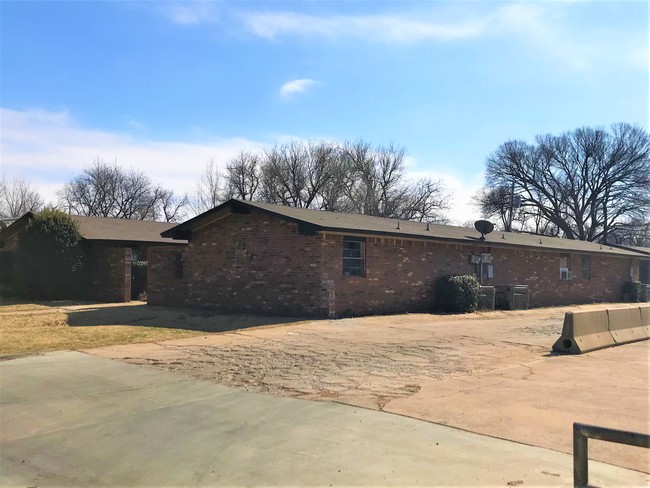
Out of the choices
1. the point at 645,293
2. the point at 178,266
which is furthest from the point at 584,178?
the point at 178,266

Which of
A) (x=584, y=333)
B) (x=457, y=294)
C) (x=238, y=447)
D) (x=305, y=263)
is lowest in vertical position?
(x=238, y=447)

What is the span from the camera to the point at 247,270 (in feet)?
62.0

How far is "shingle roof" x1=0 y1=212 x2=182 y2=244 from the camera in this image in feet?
86.7

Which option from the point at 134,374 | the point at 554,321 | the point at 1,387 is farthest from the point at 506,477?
the point at 554,321

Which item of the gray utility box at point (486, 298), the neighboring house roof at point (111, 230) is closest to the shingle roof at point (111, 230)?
the neighboring house roof at point (111, 230)

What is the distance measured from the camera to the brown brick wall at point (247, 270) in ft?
57.0

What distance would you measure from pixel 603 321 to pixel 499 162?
170 feet

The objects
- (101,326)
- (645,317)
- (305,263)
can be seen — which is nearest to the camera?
(645,317)

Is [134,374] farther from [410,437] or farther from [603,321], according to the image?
[603,321]

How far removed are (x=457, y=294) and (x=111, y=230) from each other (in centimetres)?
1794

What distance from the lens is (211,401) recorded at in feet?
23.6

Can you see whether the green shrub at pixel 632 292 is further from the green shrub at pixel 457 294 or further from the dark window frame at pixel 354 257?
the dark window frame at pixel 354 257

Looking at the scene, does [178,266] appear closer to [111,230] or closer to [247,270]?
[247,270]

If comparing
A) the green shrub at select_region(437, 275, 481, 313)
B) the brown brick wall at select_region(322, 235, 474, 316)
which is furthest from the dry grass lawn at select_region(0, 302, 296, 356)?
the green shrub at select_region(437, 275, 481, 313)
